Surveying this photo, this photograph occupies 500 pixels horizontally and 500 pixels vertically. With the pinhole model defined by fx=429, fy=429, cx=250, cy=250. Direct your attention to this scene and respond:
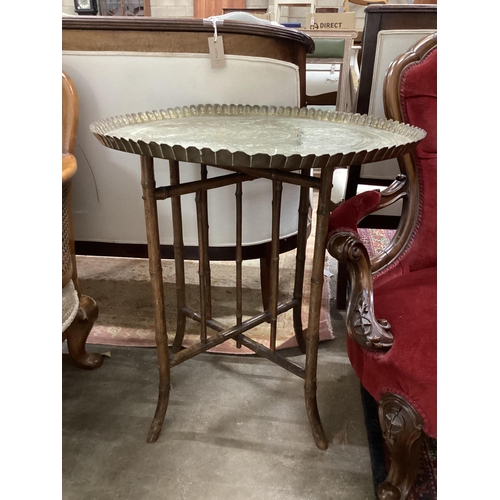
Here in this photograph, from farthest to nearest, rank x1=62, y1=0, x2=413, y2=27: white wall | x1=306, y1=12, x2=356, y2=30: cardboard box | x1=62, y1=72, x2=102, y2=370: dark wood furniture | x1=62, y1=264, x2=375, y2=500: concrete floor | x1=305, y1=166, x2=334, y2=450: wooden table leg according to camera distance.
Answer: x1=62, y1=0, x2=413, y2=27: white wall, x1=306, y1=12, x2=356, y2=30: cardboard box, x1=62, y1=72, x2=102, y2=370: dark wood furniture, x1=62, y1=264, x2=375, y2=500: concrete floor, x1=305, y1=166, x2=334, y2=450: wooden table leg

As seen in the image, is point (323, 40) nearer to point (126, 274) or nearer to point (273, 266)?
point (126, 274)

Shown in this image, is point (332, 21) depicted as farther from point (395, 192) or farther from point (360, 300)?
point (360, 300)

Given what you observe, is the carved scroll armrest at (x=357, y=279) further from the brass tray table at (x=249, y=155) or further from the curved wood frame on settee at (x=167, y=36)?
the curved wood frame on settee at (x=167, y=36)

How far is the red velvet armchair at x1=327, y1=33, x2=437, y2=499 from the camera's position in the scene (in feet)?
2.81

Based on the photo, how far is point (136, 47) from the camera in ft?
4.14

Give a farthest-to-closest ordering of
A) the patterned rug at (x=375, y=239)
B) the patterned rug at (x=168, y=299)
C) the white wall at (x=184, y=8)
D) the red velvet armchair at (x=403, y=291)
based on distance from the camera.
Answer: the white wall at (x=184, y=8) → the patterned rug at (x=375, y=239) → the patterned rug at (x=168, y=299) → the red velvet armchair at (x=403, y=291)

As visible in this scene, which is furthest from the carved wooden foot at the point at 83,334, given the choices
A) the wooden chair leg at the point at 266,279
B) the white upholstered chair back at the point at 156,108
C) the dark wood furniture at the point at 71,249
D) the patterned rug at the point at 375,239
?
the patterned rug at the point at 375,239

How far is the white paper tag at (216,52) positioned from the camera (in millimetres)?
1241

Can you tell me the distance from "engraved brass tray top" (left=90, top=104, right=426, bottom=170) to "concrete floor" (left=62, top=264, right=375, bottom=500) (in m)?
0.79

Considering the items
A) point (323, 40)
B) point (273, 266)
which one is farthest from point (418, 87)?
point (323, 40)

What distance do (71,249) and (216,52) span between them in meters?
0.74

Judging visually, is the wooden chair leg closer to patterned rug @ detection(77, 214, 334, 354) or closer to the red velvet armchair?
patterned rug @ detection(77, 214, 334, 354)

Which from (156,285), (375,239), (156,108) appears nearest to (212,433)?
(156,285)

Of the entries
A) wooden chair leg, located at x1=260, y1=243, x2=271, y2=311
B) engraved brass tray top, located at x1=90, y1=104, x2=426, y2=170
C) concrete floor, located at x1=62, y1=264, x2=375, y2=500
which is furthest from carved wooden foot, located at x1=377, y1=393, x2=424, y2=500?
wooden chair leg, located at x1=260, y1=243, x2=271, y2=311
